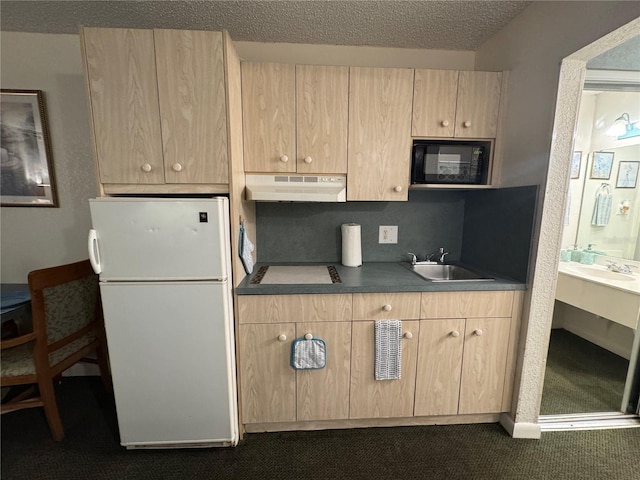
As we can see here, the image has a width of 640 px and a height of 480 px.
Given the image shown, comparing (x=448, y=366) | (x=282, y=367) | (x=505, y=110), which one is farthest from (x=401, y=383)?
(x=505, y=110)

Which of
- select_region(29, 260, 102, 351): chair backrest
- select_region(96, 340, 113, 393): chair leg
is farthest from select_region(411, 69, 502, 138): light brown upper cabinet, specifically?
select_region(96, 340, 113, 393): chair leg

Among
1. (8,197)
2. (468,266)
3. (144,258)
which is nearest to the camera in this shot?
(144,258)

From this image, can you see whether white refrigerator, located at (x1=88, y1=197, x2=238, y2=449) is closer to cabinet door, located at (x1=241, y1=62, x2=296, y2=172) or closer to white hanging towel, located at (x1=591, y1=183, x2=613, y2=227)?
cabinet door, located at (x1=241, y1=62, x2=296, y2=172)

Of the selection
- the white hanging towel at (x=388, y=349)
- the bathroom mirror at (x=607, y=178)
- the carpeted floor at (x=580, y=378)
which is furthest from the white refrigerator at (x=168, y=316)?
the bathroom mirror at (x=607, y=178)

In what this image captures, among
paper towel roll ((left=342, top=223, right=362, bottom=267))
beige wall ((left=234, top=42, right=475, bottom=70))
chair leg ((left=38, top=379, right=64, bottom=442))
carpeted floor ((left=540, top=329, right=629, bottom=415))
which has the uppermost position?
beige wall ((left=234, top=42, right=475, bottom=70))

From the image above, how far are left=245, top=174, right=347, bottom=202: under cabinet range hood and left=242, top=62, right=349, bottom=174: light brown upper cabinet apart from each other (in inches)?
1.9

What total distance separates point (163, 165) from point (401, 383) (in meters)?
1.84

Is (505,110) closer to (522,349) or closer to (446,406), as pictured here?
(522,349)

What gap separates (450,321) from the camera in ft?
5.18

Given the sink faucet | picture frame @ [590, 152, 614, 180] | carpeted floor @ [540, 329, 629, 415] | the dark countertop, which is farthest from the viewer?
picture frame @ [590, 152, 614, 180]

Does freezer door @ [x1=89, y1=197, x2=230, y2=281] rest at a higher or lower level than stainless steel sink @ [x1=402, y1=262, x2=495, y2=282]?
higher

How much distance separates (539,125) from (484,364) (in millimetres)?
1413

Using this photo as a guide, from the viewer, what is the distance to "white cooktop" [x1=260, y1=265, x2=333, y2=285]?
159 cm

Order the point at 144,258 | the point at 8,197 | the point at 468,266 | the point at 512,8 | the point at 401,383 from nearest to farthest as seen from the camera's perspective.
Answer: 1. the point at 144,258
2. the point at 512,8
3. the point at 401,383
4. the point at 8,197
5. the point at 468,266
